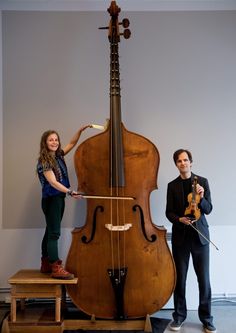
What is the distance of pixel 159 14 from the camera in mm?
3186

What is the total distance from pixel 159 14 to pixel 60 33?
92 centimetres

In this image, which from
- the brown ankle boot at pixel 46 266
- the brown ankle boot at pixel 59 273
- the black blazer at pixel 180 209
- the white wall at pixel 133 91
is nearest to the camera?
the brown ankle boot at pixel 59 273

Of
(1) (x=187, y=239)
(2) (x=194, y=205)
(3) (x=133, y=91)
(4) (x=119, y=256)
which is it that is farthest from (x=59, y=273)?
(3) (x=133, y=91)

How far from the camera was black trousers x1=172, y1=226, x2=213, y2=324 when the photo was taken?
252 cm

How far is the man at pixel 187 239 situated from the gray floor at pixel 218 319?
7 centimetres

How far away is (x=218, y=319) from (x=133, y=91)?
6.71 feet

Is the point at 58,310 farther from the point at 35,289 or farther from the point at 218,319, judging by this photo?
the point at 218,319

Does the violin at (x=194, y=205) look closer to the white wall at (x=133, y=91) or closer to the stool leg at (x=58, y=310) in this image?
the white wall at (x=133, y=91)

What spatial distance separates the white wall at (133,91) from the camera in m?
3.14

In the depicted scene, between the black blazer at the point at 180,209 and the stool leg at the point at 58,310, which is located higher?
the black blazer at the point at 180,209

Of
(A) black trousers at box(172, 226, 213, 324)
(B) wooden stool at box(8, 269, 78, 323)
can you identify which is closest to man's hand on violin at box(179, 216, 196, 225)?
(A) black trousers at box(172, 226, 213, 324)

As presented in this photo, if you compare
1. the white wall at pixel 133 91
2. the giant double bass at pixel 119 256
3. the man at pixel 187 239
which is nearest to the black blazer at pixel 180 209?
the man at pixel 187 239

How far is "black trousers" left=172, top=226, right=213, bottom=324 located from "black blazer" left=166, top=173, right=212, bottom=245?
5 cm

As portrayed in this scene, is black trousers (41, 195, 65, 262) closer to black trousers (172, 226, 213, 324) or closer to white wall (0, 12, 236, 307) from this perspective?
white wall (0, 12, 236, 307)
